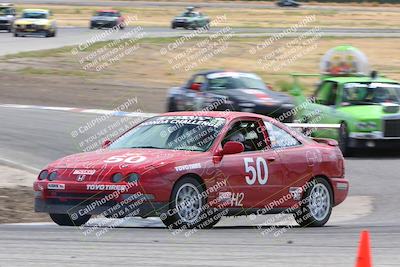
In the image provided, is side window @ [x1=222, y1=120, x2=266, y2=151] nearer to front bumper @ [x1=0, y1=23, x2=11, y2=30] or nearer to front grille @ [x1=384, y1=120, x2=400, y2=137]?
front grille @ [x1=384, y1=120, x2=400, y2=137]

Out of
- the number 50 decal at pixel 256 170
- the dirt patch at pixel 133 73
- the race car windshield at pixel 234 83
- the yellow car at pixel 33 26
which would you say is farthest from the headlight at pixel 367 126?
the yellow car at pixel 33 26

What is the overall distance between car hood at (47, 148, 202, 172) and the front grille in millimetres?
8848

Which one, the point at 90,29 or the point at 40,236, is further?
the point at 90,29

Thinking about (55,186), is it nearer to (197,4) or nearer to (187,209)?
(187,209)

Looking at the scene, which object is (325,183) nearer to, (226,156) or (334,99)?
(226,156)

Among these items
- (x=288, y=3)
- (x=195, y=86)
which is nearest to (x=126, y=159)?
(x=195, y=86)

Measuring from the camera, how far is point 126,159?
1038 centimetres

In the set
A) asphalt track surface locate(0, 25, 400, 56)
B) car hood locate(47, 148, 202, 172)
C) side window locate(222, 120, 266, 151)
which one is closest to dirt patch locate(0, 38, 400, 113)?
asphalt track surface locate(0, 25, 400, 56)

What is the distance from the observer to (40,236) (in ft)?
30.4

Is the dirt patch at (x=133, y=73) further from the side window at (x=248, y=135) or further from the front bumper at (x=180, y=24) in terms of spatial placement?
the side window at (x=248, y=135)

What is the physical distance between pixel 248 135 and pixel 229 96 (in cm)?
1092

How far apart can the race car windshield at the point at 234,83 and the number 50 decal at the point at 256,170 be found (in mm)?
11503

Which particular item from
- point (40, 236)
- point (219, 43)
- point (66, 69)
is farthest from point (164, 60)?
point (40, 236)

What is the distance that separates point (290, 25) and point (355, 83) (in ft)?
148
